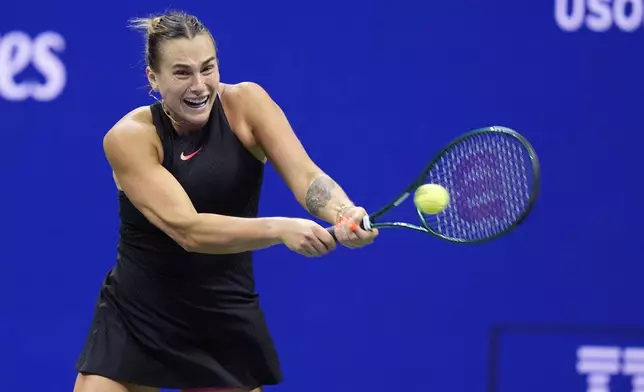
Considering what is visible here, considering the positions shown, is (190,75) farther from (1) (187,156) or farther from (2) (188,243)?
(2) (188,243)

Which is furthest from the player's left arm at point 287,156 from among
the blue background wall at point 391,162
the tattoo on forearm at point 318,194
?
the blue background wall at point 391,162

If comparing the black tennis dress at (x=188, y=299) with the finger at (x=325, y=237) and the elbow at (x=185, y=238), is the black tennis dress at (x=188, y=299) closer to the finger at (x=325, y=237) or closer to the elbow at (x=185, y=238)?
the elbow at (x=185, y=238)

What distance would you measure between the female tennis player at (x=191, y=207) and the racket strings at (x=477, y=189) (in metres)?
0.31

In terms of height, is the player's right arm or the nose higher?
the nose

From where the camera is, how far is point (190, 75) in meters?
2.81

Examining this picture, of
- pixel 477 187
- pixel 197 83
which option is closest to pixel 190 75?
pixel 197 83

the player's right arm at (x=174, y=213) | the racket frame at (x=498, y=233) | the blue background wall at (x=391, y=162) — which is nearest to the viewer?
the racket frame at (x=498, y=233)

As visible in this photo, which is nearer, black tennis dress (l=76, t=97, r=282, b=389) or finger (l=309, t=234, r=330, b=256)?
finger (l=309, t=234, r=330, b=256)

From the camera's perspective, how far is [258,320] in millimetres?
3039

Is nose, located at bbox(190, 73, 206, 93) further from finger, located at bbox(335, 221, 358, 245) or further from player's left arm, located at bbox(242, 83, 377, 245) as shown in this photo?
finger, located at bbox(335, 221, 358, 245)

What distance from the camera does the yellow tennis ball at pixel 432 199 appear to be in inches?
107

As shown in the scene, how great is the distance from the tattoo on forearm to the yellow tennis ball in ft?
0.71

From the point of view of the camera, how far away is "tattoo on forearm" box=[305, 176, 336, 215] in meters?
2.82

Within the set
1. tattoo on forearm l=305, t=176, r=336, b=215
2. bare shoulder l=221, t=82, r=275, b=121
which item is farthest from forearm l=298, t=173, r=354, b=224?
bare shoulder l=221, t=82, r=275, b=121
